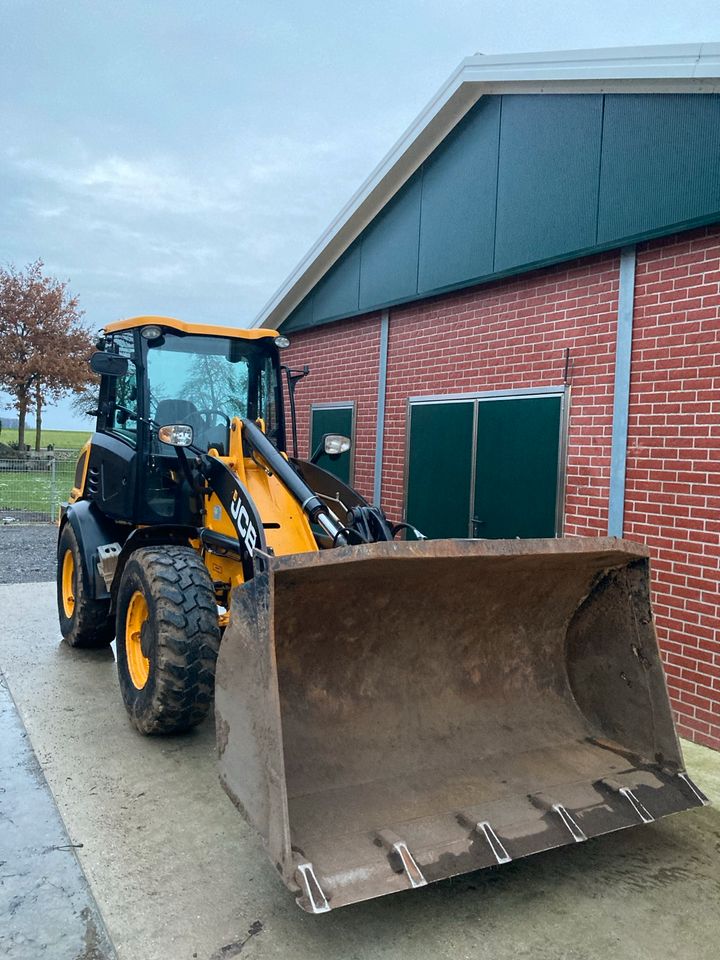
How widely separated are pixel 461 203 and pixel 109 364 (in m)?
3.56

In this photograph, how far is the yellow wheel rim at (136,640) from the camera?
4547 millimetres

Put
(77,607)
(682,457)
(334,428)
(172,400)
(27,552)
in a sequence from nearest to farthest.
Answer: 1. (682,457)
2. (172,400)
3. (77,607)
4. (334,428)
5. (27,552)

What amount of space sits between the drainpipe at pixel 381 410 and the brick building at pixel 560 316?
0.03 metres

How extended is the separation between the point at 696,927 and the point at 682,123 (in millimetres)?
4443

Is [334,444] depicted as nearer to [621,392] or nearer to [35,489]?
[621,392]

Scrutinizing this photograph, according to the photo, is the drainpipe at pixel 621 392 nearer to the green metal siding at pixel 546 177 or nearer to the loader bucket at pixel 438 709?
the green metal siding at pixel 546 177

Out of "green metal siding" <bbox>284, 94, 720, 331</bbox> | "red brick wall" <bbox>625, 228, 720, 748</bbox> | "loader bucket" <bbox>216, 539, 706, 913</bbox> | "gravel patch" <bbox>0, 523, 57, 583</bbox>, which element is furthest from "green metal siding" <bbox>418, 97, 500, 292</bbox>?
"gravel patch" <bbox>0, 523, 57, 583</bbox>

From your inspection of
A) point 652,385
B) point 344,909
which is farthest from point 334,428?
point 344,909

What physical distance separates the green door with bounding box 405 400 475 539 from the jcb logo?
268 cm

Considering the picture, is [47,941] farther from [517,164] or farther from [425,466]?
[517,164]

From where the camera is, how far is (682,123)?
4773 millimetres

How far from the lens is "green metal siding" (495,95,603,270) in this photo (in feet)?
17.8

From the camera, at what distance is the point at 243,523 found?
4.27 meters

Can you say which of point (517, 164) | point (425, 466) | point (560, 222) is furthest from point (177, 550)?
point (517, 164)
